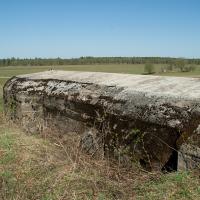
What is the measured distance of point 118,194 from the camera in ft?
11.4

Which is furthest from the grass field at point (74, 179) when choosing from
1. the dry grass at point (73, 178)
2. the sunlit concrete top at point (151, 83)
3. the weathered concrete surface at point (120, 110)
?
the sunlit concrete top at point (151, 83)

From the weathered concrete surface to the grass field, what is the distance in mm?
304

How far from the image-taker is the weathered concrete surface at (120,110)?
3.93m

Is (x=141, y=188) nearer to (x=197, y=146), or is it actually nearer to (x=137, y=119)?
(x=197, y=146)

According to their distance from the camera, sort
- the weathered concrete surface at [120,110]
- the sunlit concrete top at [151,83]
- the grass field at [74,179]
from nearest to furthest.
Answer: the grass field at [74,179] < the weathered concrete surface at [120,110] < the sunlit concrete top at [151,83]

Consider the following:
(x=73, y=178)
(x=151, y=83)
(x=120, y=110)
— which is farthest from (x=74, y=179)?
(x=151, y=83)

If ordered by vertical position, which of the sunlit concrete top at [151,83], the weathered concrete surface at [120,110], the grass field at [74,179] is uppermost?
the sunlit concrete top at [151,83]

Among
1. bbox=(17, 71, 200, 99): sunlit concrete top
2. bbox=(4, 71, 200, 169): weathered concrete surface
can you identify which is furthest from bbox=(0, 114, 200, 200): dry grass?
bbox=(17, 71, 200, 99): sunlit concrete top

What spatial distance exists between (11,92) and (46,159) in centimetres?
331

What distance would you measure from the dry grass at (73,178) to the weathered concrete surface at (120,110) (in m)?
0.31

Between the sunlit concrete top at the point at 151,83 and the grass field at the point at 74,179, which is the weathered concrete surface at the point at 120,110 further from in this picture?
the grass field at the point at 74,179

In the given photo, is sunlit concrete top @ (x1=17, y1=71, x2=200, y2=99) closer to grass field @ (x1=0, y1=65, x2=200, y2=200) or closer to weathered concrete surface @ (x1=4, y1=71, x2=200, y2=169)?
weathered concrete surface @ (x1=4, y1=71, x2=200, y2=169)

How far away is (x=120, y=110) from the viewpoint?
15.2 feet

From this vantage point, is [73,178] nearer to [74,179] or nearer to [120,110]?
[74,179]
